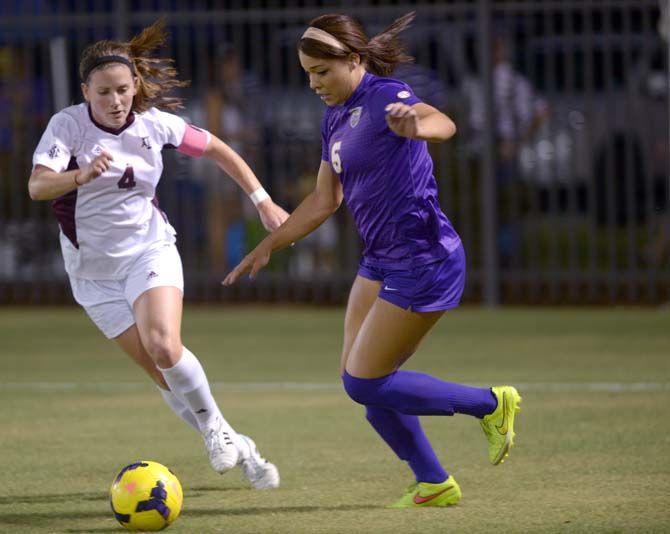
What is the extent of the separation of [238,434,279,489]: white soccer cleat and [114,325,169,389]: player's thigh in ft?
1.61

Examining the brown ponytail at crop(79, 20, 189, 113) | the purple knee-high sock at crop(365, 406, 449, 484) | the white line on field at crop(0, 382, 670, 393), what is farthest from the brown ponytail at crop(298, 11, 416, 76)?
the white line on field at crop(0, 382, 670, 393)

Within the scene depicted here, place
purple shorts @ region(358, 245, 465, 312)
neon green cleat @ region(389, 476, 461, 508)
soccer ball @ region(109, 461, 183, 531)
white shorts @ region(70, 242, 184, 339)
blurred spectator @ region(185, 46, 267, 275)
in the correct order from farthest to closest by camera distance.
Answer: blurred spectator @ region(185, 46, 267, 275)
white shorts @ region(70, 242, 184, 339)
neon green cleat @ region(389, 476, 461, 508)
purple shorts @ region(358, 245, 465, 312)
soccer ball @ region(109, 461, 183, 531)

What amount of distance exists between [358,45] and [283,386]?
4310mm

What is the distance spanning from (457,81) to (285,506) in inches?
346

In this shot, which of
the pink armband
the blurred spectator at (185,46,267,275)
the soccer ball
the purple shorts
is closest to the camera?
the soccer ball

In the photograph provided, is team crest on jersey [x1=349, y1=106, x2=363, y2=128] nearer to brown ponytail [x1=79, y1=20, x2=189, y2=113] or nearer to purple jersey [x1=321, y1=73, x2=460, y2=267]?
purple jersey [x1=321, y1=73, x2=460, y2=267]

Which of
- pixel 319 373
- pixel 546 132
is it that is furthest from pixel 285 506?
pixel 546 132

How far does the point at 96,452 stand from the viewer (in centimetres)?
758

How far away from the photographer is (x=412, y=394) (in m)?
5.95

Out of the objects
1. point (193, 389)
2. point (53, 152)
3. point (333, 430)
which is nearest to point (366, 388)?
point (193, 389)

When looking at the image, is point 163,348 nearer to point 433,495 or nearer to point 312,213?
point 312,213

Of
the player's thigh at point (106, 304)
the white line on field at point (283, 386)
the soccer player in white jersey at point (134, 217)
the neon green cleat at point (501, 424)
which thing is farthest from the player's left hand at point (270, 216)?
the white line on field at point (283, 386)

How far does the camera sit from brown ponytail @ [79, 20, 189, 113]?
6609mm

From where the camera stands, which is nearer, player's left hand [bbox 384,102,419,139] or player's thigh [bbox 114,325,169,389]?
player's left hand [bbox 384,102,419,139]
